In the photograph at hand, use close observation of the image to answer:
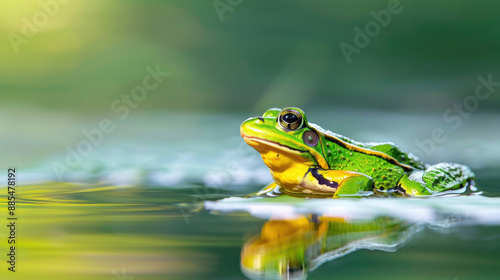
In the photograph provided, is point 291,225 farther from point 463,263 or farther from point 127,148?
point 127,148

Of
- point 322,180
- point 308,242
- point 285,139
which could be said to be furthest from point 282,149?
point 308,242

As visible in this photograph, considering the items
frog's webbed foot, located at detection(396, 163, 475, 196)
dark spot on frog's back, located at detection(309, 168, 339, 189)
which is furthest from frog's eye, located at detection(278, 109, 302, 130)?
frog's webbed foot, located at detection(396, 163, 475, 196)

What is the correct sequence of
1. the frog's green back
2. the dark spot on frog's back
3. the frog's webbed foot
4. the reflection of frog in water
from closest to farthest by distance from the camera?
1. the reflection of frog in water
2. the dark spot on frog's back
3. the frog's webbed foot
4. the frog's green back

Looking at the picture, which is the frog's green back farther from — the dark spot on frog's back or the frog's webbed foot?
the dark spot on frog's back

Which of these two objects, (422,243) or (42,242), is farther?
(42,242)

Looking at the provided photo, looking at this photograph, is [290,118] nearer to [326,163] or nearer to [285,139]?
[285,139]

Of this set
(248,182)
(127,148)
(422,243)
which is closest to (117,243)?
(422,243)

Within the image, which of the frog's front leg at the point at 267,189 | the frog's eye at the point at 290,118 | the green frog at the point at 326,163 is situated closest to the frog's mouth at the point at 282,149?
the green frog at the point at 326,163

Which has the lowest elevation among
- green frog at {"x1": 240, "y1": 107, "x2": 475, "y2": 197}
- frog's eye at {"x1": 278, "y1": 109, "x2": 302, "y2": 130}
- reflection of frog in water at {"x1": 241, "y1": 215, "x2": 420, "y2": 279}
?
reflection of frog in water at {"x1": 241, "y1": 215, "x2": 420, "y2": 279}
